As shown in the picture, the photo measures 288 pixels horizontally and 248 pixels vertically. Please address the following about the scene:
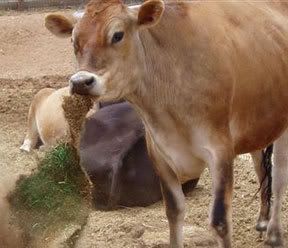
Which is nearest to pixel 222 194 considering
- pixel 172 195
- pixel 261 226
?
pixel 172 195

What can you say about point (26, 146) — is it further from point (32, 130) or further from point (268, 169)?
point (268, 169)

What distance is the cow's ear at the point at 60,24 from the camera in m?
6.29

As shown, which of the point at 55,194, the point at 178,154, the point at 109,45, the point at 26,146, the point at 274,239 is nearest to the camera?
the point at 109,45

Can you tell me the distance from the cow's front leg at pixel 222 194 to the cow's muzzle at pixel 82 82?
98 cm

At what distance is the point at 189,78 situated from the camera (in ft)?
20.7

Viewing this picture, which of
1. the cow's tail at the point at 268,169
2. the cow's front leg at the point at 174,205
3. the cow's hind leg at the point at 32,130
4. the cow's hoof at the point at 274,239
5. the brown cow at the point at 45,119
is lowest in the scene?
the cow's hind leg at the point at 32,130

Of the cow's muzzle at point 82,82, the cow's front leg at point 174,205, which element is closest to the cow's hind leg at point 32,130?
the cow's front leg at point 174,205

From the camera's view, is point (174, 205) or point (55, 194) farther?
point (55, 194)

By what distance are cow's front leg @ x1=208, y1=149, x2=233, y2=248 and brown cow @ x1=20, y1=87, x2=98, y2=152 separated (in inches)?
149

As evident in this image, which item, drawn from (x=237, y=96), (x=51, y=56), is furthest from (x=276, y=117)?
(x=51, y=56)

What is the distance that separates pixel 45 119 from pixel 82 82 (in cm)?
486

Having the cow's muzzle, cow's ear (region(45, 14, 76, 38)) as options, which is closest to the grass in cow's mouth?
cow's ear (region(45, 14, 76, 38))

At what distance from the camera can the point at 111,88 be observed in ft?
19.7

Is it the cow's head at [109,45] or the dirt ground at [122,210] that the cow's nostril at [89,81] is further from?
the dirt ground at [122,210]
